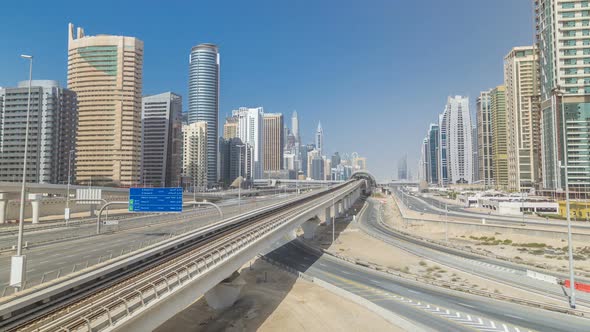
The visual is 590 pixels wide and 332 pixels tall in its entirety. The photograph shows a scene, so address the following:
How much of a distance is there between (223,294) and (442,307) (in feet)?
75.8

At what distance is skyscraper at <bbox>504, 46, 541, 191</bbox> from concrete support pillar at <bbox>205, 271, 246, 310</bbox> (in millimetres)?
170153

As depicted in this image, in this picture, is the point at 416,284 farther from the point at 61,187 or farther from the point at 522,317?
the point at 61,187

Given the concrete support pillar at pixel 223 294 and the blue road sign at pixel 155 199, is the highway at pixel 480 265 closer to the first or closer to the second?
the concrete support pillar at pixel 223 294

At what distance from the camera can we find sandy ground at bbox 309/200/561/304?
141 feet

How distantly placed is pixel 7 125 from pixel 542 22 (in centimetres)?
22486

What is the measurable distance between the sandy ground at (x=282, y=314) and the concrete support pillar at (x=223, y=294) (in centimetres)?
68

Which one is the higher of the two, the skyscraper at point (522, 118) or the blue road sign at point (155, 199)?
the skyscraper at point (522, 118)

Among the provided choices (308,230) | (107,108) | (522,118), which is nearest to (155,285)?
(308,230)

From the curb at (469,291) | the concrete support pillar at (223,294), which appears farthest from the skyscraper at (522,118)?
the concrete support pillar at (223,294)

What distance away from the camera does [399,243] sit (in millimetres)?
72438

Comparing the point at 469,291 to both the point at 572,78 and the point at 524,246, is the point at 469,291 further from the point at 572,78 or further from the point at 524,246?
the point at 572,78

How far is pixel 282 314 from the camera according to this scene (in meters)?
34.6

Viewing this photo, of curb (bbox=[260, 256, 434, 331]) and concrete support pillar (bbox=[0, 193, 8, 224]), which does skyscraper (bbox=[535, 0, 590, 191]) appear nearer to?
curb (bbox=[260, 256, 434, 331])

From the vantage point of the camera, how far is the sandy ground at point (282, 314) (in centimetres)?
3100
